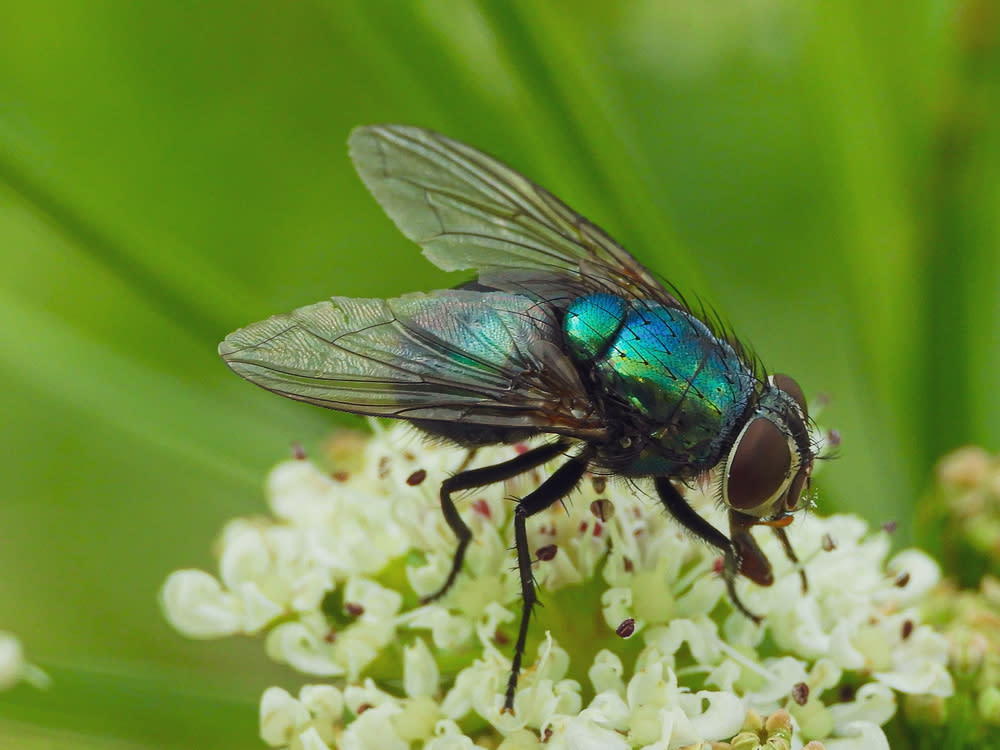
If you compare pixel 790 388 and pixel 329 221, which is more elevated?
pixel 329 221

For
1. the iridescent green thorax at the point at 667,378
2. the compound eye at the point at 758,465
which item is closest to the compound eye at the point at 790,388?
the iridescent green thorax at the point at 667,378

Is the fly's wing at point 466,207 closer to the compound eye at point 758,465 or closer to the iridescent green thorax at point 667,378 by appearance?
the iridescent green thorax at point 667,378

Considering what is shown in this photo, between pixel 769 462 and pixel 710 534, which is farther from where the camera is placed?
pixel 710 534

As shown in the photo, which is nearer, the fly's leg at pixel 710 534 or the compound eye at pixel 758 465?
the compound eye at pixel 758 465

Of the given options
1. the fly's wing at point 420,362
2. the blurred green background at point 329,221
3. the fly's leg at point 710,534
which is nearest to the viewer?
the fly's wing at point 420,362

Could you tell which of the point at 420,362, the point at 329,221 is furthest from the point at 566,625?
the point at 329,221

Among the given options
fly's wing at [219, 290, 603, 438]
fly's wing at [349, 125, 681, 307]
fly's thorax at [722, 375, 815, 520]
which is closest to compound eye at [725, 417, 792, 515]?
fly's thorax at [722, 375, 815, 520]

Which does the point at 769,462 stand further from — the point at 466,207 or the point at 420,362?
the point at 466,207

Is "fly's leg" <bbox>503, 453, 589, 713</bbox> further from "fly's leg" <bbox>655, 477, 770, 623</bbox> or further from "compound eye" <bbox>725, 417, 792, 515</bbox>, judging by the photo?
"compound eye" <bbox>725, 417, 792, 515</bbox>

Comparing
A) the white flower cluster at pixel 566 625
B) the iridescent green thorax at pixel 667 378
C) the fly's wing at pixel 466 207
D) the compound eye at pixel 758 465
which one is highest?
the fly's wing at pixel 466 207
